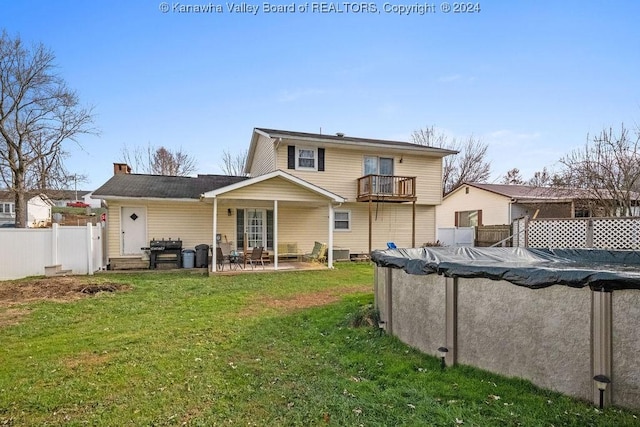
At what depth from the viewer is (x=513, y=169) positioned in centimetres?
3772

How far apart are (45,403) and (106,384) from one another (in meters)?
0.51

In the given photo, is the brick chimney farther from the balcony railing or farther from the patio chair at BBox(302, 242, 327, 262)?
the balcony railing

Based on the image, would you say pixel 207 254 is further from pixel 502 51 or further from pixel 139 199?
pixel 502 51

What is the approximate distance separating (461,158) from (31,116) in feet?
112

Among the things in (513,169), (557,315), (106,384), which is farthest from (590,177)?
(513,169)

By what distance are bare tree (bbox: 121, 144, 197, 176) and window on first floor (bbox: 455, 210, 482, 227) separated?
999 inches

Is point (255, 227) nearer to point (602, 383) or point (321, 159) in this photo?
point (321, 159)

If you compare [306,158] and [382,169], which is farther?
[382,169]

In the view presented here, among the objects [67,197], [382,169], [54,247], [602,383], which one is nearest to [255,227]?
[382,169]

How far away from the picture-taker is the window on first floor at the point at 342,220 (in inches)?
642

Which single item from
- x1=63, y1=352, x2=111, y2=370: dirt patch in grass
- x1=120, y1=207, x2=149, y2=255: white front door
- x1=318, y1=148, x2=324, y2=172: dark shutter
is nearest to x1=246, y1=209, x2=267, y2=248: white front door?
x1=318, y1=148, x2=324, y2=172: dark shutter

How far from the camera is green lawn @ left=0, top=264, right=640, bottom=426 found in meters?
2.89

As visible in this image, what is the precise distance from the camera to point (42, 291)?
850cm

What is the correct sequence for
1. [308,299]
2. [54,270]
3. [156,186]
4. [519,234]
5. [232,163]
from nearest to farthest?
[308,299], [54,270], [519,234], [156,186], [232,163]
